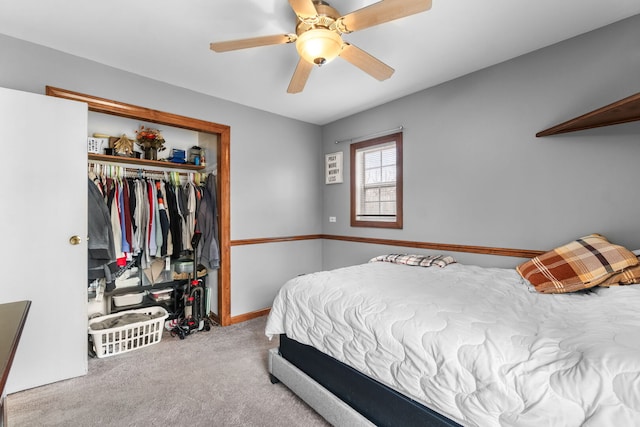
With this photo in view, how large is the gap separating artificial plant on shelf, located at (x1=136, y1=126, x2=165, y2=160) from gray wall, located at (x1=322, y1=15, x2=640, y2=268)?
260 centimetres

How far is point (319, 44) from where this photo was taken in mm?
1675

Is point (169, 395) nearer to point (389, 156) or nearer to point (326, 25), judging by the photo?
point (326, 25)

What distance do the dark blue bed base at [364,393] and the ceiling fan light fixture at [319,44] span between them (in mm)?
1751

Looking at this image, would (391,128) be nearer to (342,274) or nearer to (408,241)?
(408,241)

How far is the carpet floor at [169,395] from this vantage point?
1.76 m

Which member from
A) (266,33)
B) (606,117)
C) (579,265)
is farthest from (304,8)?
(579,265)

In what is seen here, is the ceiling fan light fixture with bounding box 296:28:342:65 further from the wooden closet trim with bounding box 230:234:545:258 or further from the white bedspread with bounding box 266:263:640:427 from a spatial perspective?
the wooden closet trim with bounding box 230:234:545:258

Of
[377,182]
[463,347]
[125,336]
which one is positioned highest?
[377,182]

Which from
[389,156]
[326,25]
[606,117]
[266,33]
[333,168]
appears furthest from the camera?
[333,168]

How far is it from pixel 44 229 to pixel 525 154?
3.69 meters

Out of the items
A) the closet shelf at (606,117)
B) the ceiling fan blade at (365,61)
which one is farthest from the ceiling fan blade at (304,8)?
the closet shelf at (606,117)

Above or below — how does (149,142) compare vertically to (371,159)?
above

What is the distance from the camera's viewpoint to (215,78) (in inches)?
109

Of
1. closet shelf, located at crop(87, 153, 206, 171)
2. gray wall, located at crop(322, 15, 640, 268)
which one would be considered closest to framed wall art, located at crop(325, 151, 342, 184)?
gray wall, located at crop(322, 15, 640, 268)
